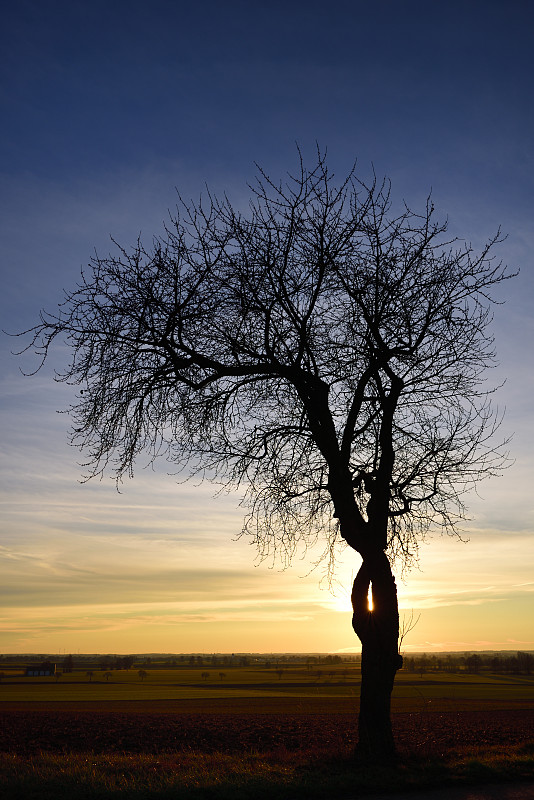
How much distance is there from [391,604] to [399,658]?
0.99m

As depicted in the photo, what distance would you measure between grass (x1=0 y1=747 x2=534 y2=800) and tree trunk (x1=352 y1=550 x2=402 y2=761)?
2.07ft

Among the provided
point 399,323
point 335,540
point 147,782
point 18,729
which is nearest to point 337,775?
point 147,782

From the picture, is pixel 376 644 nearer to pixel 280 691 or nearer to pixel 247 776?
pixel 247 776

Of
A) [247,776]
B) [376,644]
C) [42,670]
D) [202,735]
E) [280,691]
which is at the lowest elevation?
[42,670]

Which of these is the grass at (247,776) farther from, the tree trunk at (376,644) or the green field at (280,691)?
the green field at (280,691)

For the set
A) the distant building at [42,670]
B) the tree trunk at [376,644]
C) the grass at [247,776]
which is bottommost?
the distant building at [42,670]

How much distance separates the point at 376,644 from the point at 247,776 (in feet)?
11.1

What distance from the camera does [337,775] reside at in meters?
8.78

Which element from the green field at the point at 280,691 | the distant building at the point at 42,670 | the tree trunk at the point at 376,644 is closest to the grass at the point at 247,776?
the tree trunk at the point at 376,644

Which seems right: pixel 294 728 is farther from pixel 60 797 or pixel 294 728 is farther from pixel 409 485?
pixel 60 797

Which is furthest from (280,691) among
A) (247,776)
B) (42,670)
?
(247,776)

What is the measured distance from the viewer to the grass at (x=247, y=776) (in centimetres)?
753

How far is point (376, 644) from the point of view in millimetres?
11039

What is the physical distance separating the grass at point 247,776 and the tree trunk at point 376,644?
2.07ft
